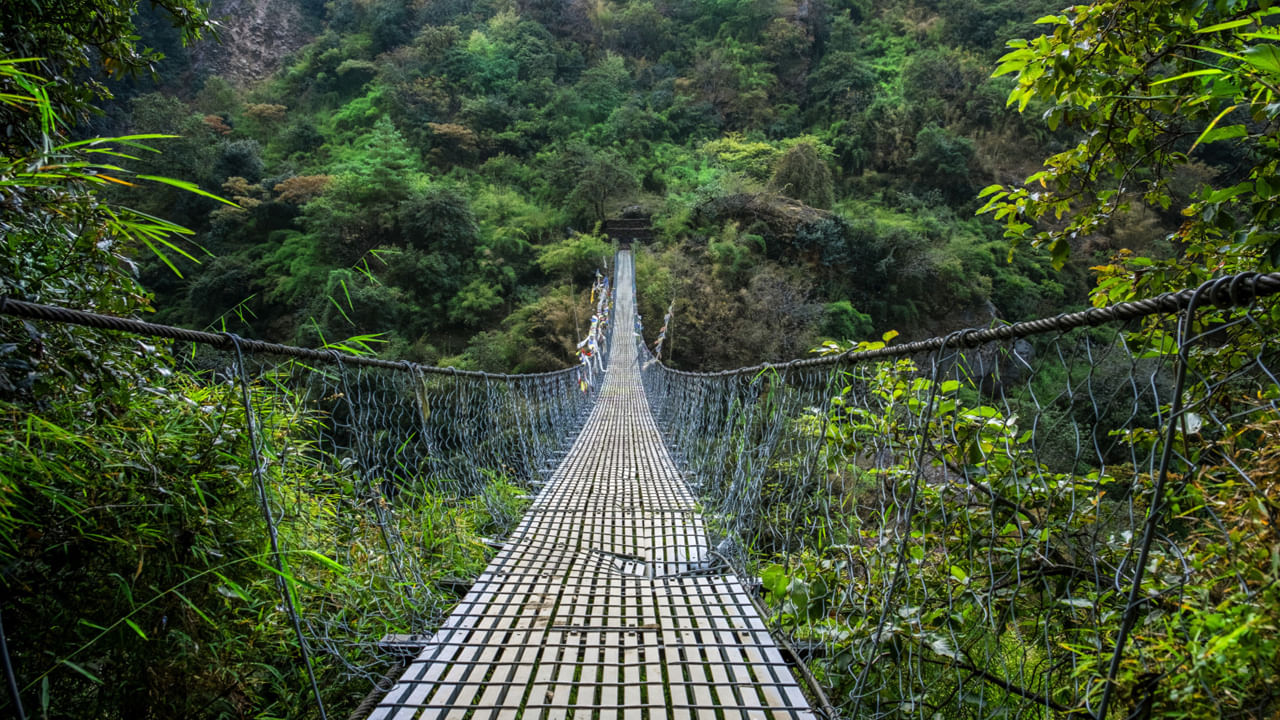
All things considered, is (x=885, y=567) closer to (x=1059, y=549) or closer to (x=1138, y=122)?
(x=1059, y=549)

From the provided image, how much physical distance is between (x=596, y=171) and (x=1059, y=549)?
42.8ft

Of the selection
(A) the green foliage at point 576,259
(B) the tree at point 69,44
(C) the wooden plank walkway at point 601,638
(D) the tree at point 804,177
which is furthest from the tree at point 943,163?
(B) the tree at point 69,44

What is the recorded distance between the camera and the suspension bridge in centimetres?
54

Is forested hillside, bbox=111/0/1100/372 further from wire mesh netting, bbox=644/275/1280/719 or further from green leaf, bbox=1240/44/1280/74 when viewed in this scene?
green leaf, bbox=1240/44/1280/74

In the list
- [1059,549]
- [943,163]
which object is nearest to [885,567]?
[1059,549]

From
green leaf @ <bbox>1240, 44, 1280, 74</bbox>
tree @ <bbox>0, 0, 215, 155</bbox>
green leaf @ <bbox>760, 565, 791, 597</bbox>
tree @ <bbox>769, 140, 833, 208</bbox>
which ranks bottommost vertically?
green leaf @ <bbox>760, 565, 791, 597</bbox>

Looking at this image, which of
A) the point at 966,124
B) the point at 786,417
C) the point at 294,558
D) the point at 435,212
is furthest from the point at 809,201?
the point at 294,558

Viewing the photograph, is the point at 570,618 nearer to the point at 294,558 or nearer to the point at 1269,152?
the point at 294,558

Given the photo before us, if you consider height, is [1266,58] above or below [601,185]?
below

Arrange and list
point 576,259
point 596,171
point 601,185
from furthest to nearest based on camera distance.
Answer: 1. point 601,185
2. point 596,171
3. point 576,259

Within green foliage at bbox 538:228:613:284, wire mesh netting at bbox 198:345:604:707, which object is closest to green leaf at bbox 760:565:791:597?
wire mesh netting at bbox 198:345:604:707

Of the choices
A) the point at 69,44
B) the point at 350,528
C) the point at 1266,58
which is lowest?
the point at 350,528

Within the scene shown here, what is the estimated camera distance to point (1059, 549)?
112cm

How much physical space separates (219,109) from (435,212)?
37.1ft
